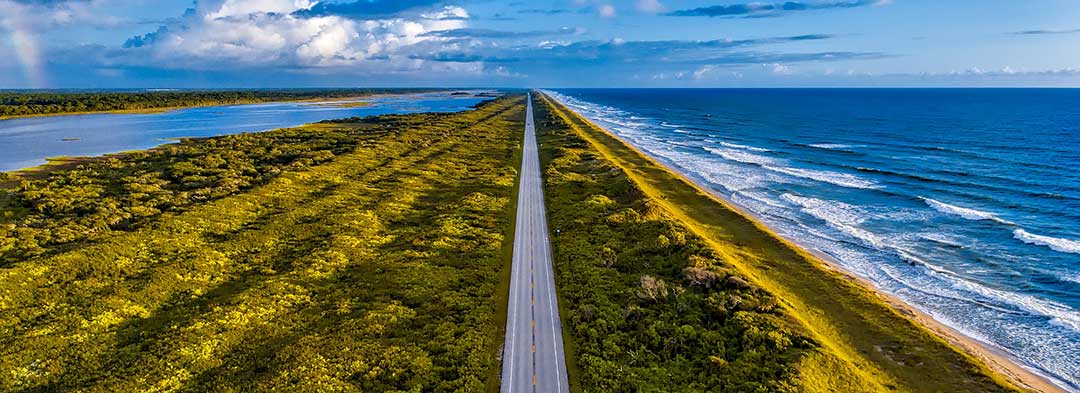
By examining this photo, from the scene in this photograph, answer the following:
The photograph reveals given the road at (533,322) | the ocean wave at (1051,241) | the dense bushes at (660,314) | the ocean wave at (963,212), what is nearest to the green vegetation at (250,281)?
the road at (533,322)

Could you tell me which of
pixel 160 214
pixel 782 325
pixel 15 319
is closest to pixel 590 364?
pixel 782 325

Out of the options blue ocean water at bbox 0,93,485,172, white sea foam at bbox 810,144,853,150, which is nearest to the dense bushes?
white sea foam at bbox 810,144,853,150

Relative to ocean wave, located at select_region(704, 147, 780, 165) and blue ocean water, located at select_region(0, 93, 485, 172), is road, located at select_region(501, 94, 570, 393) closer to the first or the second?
ocean wave, located at select_region(704, 147, 780, 165)

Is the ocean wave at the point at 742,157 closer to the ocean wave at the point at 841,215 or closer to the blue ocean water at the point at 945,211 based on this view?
the blue ocean water at the point at 945,211

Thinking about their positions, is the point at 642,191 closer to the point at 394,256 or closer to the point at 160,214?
the point at 394,256

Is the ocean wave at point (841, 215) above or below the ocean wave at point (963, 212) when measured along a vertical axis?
below

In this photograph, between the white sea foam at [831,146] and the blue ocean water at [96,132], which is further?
the white sea foam at [831,146]

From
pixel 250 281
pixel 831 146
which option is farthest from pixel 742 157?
pixel 250 281
